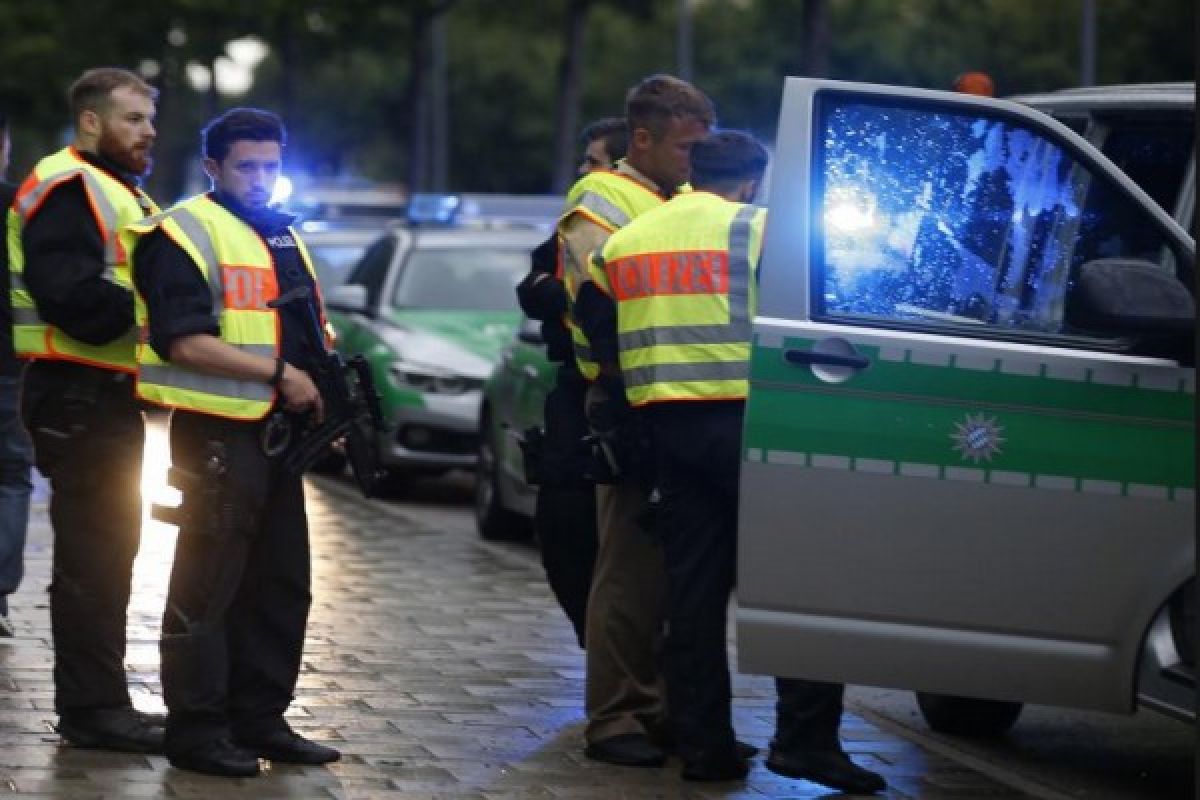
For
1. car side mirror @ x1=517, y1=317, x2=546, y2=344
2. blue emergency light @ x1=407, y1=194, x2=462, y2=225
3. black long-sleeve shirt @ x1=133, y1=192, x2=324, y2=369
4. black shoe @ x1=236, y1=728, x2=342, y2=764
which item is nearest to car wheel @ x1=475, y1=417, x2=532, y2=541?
car side mirror @ x1=517, y1=317, x2=546, y2=344

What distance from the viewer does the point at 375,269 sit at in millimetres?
17375

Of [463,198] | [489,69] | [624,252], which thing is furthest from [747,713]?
[489,69]

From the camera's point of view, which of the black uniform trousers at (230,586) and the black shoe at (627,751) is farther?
the black shoe at (627,751)

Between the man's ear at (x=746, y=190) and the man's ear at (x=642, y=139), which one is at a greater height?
the man's ear at (x=642, y=139)

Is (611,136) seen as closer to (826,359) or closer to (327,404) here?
(327,404)

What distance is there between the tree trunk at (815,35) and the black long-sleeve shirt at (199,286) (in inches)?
789

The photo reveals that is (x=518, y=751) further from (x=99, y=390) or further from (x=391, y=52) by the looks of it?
(x=391, y=52)

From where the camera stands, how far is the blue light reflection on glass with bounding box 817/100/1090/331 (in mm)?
6879

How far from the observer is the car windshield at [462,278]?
1683cm

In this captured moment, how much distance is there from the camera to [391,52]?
45.2 metres

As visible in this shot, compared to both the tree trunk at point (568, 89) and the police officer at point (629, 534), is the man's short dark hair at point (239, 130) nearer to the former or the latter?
the police officer at point (629, 534)

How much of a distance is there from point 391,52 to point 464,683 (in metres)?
36.9

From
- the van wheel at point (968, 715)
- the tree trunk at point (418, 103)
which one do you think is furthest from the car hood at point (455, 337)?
the tree trunk at point (418, 103)

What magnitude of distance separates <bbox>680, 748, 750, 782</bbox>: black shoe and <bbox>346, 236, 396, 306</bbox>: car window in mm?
9665
